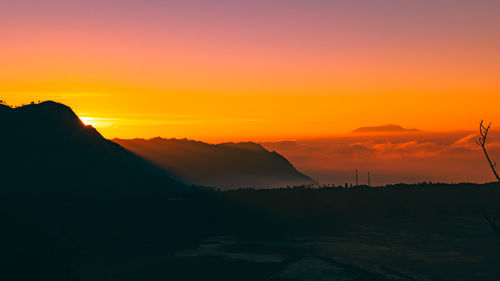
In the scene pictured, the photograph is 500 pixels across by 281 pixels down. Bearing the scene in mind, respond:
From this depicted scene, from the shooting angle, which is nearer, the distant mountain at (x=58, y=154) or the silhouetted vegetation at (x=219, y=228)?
the silhouetted vegetation at (x=219, y=228)

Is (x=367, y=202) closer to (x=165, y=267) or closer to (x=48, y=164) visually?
(x=165, y=267)

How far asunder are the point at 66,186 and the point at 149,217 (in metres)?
50.4

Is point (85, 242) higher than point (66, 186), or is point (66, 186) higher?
point (66, 186)

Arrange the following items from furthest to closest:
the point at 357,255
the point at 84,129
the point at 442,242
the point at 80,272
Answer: the point at 84,129 → the point at 442,242 → the point at 357,255 → the point at 80,272

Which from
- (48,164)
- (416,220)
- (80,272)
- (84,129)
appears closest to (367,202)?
(416,220)

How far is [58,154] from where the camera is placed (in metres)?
125

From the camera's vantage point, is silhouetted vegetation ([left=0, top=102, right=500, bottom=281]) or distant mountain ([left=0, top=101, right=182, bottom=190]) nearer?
silhouetted vegetation ([left=0, top=102, right=500, bottom=281])

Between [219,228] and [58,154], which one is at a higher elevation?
Result: [58,154]

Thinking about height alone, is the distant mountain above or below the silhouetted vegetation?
above

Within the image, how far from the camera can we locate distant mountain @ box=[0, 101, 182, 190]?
11200 centimetres

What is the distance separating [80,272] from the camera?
127ft

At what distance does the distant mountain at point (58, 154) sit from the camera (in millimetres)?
112000

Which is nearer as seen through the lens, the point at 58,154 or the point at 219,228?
the point at 219,228

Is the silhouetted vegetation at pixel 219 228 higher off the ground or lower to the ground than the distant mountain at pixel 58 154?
lower
